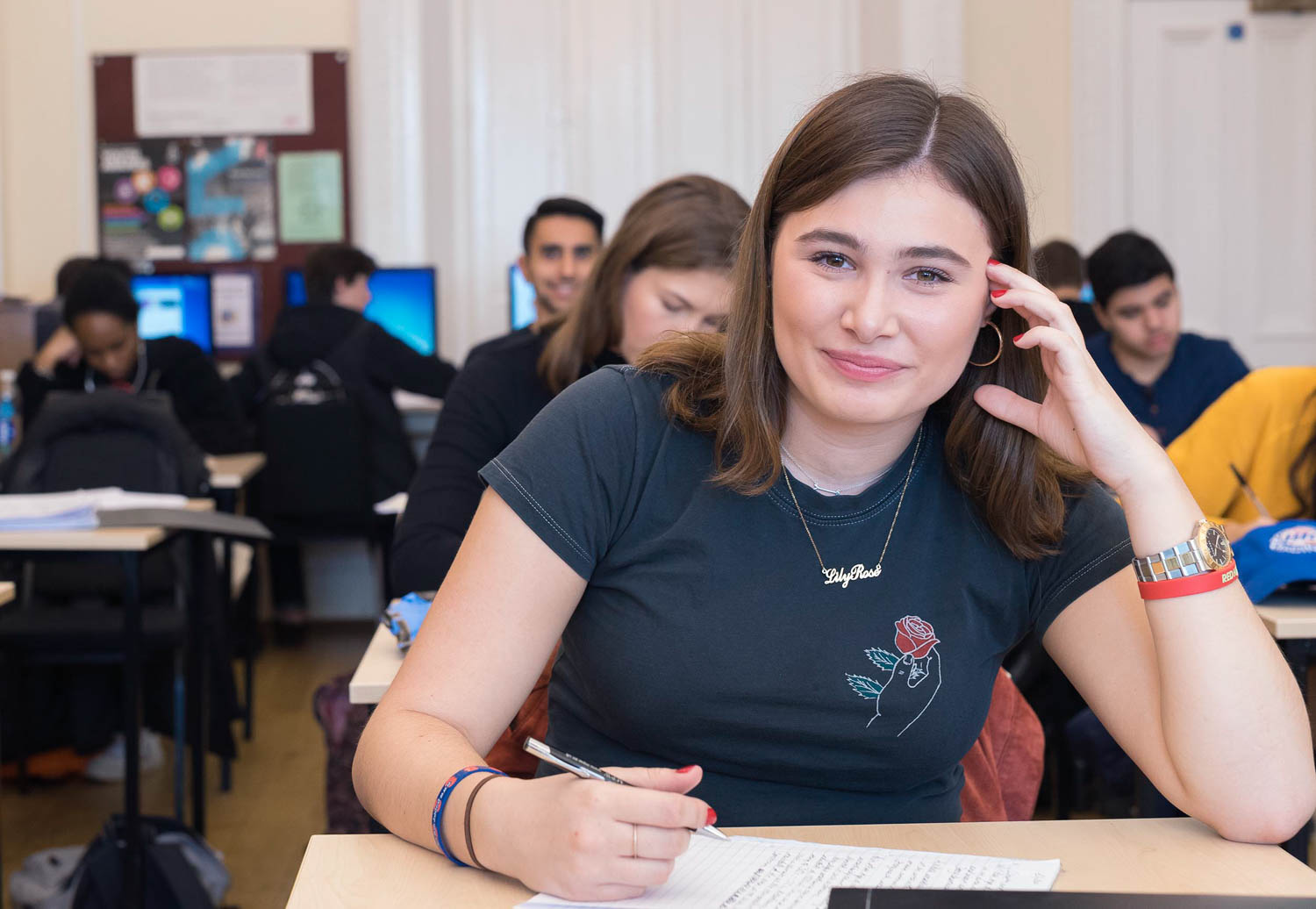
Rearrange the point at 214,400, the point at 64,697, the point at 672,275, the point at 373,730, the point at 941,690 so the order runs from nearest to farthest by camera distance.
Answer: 1. the point at 373,730
2. the point at 941,690
3. the point at 672,275
4. the point at 64,697
5. the point at 214,400

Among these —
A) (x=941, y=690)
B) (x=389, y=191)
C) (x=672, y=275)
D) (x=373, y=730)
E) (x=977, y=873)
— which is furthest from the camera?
(x=389, y=191)

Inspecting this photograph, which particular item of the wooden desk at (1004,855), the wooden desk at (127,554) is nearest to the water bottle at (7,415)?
the wooden desk at (127,554)

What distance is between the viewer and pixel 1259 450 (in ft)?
8.48

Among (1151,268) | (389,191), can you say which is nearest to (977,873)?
(1151,268)

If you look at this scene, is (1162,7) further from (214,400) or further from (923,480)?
(923,480)

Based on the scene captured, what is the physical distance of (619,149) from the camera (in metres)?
5.65

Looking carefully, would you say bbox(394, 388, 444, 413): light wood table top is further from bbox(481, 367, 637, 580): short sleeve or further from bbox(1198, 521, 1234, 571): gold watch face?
bbox(1198, 521, 1234, 571): gold watch face

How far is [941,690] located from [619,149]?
4.69 meters

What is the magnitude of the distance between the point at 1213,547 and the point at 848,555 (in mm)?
320

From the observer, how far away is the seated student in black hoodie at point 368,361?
4621 mm

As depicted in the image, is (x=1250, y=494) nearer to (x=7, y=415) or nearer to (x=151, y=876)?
(x=151, y=876)

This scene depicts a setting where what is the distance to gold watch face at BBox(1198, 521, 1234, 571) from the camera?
1183 mm

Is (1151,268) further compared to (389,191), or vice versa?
(389,191)

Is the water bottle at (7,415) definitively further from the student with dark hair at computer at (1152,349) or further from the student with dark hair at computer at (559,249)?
the student with dark hair at computer at (1152,349)
